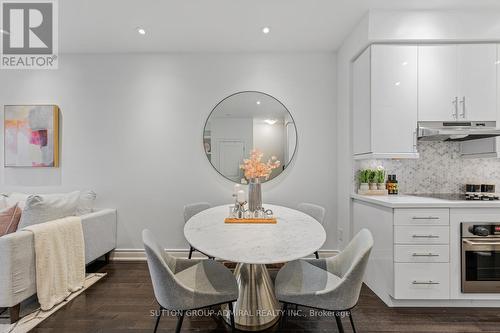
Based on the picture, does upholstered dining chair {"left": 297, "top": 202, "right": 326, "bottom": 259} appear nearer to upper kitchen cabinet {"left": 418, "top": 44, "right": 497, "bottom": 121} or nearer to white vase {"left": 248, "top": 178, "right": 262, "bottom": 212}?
white vase {"left": 248, "top": 178, "right": 262, "bottom": 212}

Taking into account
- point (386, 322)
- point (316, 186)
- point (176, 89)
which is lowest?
point (386, 322)

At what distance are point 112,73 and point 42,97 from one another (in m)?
0.95

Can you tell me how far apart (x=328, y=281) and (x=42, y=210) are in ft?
7.98

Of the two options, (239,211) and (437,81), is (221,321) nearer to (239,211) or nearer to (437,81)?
(239,211)

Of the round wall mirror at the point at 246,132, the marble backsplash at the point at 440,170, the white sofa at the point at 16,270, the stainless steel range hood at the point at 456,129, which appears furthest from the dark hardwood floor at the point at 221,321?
the round wall mirror at the point at 246,132

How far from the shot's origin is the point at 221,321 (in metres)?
1.91

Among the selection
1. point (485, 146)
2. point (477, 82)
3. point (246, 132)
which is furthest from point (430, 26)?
point (246, 132)

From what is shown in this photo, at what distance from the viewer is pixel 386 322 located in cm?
193

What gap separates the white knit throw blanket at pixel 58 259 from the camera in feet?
6.68

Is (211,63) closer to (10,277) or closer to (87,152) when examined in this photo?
(87,152)

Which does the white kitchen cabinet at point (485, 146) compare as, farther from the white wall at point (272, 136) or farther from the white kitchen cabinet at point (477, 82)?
the white wall at point (272, 136)

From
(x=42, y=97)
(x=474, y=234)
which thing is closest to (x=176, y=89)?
(x=42, y=97)

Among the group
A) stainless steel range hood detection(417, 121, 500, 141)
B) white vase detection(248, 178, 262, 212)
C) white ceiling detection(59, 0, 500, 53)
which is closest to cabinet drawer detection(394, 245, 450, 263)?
stainless steel range hood detection(417, 121, 500, 141)

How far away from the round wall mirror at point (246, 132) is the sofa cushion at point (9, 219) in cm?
190
